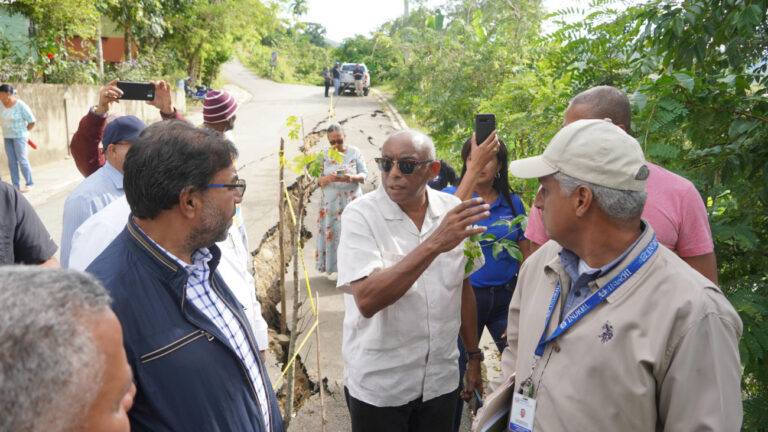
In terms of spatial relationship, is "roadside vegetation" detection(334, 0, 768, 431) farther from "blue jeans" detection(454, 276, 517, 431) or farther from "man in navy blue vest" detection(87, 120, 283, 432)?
"man in navy blue vest" detection(87, 120, 283, 432)

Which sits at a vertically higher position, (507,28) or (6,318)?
(507,28)

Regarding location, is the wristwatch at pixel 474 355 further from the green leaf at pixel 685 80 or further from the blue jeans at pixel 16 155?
the blue jeans at pixel 16 155

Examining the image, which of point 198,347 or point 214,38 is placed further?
point 214,38

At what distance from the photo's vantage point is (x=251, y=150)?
1405 centimetres

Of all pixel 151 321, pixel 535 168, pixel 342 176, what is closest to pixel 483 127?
pixel 535 168

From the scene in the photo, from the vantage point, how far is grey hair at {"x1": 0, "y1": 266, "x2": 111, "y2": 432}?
807 mm

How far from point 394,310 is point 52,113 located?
13.4m

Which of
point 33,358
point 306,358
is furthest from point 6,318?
point 306,358

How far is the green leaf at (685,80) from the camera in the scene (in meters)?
2.42

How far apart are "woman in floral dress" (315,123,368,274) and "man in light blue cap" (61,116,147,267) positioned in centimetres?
331

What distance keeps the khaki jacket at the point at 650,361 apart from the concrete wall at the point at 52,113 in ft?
39.7

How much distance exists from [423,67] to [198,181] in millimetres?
8738

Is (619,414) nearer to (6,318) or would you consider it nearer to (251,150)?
(6,318)

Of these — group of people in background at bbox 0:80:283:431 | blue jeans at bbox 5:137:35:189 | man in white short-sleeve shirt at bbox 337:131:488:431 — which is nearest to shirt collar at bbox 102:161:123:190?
group of people in background at bbox 0:80:283:431
